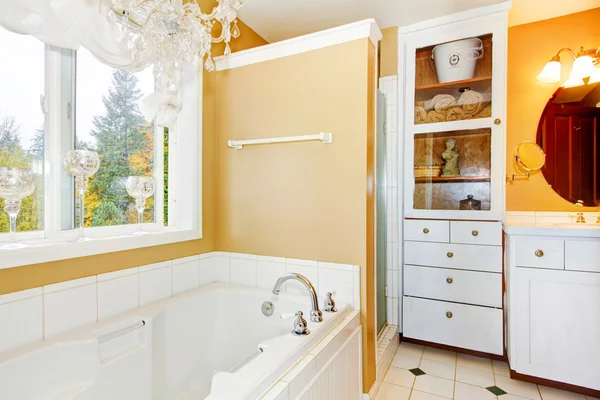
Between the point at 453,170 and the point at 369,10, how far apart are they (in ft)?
4.18

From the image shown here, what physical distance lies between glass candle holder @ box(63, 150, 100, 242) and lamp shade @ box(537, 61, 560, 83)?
105 inches

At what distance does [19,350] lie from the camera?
104 centimetres

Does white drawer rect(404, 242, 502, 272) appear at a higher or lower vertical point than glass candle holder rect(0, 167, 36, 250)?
lower

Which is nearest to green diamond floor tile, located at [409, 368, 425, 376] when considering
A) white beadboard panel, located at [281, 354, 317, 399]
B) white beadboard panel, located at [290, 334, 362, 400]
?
white beadboard panel, located at [290, 334, 362, 400]

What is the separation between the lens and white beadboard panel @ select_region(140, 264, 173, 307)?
1.48m

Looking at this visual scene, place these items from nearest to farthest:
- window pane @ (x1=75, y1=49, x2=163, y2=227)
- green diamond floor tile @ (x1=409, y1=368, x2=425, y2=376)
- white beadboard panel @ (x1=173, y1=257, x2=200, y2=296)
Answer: window pane @ (x1=75, y1=49, x2=163, y2=227)
white beadboard panel @ (x1=173, y1=257, x2=200, y2=296)
green diamond floor tile @ (x1=409, y1=368, x2=425, y2=376)

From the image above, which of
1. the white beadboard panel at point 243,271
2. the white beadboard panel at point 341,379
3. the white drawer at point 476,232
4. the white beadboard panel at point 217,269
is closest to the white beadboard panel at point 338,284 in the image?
the white beadboard panel at point 341,379

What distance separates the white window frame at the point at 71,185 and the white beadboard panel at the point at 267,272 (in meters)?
0.40

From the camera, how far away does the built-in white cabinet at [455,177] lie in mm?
2055

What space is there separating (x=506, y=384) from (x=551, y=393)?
0.21 m

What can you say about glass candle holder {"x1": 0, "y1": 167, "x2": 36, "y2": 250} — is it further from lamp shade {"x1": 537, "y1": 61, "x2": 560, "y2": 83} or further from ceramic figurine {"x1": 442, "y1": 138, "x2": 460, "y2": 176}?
lamp shade {"x1": 537, "y1": 61, "x2": 560, "y2": 83}

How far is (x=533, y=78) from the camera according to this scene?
2.23 m

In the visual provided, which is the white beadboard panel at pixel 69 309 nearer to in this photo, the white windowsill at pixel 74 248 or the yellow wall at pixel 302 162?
the white windowsill at pixel 74 248

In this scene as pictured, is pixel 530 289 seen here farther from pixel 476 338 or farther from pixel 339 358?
pixel 339 358
